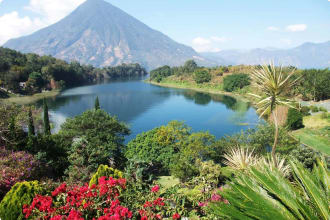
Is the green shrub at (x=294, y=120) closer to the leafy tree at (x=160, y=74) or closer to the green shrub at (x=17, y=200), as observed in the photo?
the green shrub at (x=17, y=200)

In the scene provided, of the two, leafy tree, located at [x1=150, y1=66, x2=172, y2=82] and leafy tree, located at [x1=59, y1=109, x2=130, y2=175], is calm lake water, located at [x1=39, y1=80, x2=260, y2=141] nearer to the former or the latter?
leafy tree, located at [x1=59, y1=109, x2=130, y2=175]

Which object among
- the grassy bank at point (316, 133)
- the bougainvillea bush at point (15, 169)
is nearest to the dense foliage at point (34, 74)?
the bougainvillea bush at point (15, 169)

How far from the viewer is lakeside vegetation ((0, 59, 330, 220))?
2523 millimetres

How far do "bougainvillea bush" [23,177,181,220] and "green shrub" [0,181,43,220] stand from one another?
1.00m

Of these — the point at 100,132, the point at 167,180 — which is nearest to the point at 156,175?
the point at 167,180

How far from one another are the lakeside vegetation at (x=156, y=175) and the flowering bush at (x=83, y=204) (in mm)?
18

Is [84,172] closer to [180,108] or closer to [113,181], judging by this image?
[113,181]

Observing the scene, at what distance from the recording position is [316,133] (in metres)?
A: 21.9

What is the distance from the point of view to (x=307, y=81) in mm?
38438

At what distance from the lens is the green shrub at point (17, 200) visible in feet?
18.5

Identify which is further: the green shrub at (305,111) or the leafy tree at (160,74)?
the leafy tree at (160,74)

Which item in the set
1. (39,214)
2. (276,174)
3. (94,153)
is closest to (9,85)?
(94,153)

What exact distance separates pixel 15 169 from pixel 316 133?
2295cm

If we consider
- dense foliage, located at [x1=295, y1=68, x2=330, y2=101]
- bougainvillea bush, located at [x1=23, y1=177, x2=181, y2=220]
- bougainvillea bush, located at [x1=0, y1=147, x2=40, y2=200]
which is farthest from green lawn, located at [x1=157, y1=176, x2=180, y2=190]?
dense foliage, located at [x1=295, y1=68, x2=330, y2=101]
